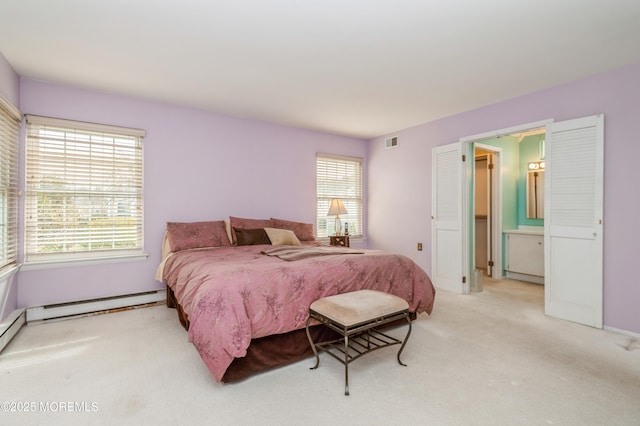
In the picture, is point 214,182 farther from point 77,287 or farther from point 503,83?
point 503,83

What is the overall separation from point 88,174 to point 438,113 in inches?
169

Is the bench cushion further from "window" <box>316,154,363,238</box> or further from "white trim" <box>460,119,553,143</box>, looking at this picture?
"window" <box>316,154,363,238</box>

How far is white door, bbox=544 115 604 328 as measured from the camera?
2947 mm

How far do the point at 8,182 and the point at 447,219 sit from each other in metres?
4.84

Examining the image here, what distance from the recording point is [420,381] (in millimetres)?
2010

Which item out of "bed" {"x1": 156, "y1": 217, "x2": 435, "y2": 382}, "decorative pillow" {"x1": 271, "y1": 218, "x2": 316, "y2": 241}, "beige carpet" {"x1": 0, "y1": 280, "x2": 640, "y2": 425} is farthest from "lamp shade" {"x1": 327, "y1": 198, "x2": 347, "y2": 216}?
"beige carpet" {"x1": 0, "y1": 280, "x2": 640, "y2": 425}

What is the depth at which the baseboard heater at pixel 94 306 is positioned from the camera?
308 cm

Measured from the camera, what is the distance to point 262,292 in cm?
212

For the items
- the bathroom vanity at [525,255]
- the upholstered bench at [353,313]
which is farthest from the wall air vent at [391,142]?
the upholstered bench at [353,313]

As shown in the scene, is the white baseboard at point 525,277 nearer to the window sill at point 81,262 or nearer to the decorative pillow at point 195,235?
the decorative pillow at point 195,235

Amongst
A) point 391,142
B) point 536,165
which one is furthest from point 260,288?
point 536,165

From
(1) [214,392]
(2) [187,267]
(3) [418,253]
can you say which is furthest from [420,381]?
(3) [418,253]

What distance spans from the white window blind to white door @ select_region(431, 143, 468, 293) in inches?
184

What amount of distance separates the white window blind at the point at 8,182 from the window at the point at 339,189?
11.7ft
